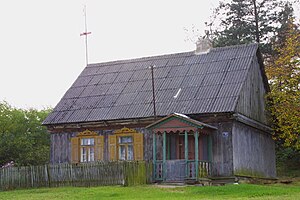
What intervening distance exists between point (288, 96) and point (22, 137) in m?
17.7

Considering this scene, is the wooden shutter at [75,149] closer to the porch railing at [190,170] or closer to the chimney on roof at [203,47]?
the porch railing at [190,170]

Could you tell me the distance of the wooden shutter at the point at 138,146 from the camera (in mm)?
26750

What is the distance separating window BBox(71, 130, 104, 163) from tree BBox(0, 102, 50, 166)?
8.31m

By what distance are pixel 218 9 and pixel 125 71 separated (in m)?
14.8

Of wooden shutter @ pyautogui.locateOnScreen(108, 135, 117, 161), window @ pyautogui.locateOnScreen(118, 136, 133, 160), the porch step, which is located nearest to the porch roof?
the porch step

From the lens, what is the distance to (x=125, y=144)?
2738 cm

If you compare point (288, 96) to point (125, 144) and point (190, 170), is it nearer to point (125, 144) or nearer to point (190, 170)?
point (190, 170)

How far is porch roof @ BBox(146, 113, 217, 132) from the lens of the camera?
23728mm

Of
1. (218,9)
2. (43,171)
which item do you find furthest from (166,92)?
(218,9)

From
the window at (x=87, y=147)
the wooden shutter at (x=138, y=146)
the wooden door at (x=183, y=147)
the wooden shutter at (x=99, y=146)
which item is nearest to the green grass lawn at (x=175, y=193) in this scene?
the wooden door at (x=183, y=147)

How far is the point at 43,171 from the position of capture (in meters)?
25.7

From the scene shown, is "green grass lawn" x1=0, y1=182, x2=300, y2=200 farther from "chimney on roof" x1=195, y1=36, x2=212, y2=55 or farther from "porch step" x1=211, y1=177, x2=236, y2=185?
"chimney on roof" x1=195, y1=36, x2=212, y2=55

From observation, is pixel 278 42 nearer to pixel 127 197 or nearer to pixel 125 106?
pixel 125 106

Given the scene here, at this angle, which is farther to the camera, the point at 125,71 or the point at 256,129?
the point at 125,71
